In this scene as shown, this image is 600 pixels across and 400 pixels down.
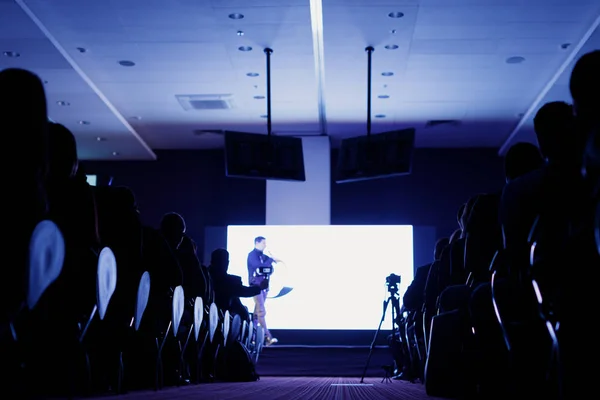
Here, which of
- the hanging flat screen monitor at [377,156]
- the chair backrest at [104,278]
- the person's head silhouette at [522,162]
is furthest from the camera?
the hanging flat screen monitor at [377,156]

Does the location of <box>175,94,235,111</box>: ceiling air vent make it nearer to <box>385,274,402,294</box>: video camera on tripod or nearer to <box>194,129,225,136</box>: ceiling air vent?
<box>194,129,225,136</box>: ceiling air vent

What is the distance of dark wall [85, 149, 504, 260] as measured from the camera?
549 inches

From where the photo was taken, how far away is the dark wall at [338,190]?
1395 cm

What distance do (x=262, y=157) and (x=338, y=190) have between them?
4.16 metres

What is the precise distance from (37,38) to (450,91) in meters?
5.81

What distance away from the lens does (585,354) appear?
182 cm

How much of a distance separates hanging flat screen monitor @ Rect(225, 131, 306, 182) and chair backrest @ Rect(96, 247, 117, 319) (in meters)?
7.11

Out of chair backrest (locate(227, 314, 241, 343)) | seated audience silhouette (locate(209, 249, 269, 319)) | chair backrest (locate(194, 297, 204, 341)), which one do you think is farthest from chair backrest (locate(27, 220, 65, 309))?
seated audience silhouette (locate(209, 249, 269, 319))

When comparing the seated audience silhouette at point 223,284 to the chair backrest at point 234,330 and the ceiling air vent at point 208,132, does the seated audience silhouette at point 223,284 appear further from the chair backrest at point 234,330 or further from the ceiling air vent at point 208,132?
the ceiling air vent at point 208,132

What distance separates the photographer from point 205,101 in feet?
36.9

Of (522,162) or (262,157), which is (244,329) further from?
(522,162)

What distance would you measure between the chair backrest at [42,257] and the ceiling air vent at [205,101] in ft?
30.0

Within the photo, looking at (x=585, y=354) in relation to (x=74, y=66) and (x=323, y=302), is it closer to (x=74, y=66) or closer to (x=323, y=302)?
(x=74, y=66)

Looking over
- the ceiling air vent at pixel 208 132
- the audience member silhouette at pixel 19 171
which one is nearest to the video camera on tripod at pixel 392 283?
the audience member silhouette at pixel 19 171
